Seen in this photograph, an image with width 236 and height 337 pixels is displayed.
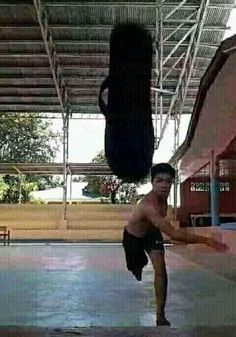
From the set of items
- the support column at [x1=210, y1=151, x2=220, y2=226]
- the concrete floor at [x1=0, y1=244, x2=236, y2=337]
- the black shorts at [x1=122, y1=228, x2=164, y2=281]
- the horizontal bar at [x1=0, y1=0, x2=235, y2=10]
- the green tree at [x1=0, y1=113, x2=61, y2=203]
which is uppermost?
the horizontal bar at [x1=0, y1=0, x2=235, y2=10]

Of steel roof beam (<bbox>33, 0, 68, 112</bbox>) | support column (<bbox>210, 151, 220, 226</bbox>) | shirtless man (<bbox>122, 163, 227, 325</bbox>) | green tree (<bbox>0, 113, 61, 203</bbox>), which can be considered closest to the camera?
shirtless man (<bbox>122, 163, 227, 325</bbox>)

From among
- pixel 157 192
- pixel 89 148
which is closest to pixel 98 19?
pixel 157 192

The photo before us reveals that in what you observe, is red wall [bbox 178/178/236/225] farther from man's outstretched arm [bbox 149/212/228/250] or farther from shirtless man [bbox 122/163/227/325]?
man's outstretched arm [bbox 149/212/228/250]

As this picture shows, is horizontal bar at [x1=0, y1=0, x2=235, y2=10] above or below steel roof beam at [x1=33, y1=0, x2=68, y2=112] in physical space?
above

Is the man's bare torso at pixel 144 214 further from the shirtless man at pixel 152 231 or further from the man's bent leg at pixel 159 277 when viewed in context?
the man's bent leg at pixel 159 277

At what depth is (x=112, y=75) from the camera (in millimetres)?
1457

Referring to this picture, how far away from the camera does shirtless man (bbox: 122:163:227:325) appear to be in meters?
2.75

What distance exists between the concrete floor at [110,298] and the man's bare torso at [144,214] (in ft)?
1.62

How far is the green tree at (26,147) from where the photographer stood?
30.3 metres

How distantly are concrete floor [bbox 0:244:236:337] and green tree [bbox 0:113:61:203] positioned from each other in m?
22.8

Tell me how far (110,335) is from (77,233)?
709 inches

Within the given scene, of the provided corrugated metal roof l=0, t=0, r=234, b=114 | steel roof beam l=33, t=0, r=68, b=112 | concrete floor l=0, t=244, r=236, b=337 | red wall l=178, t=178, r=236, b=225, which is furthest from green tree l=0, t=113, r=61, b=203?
concrete floor l=0, t=244, r=236, b=337

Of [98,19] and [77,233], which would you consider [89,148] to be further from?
[98,19]

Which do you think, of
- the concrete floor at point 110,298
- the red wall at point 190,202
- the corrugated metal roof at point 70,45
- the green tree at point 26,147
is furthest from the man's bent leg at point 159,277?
the green tree at point 26,147
